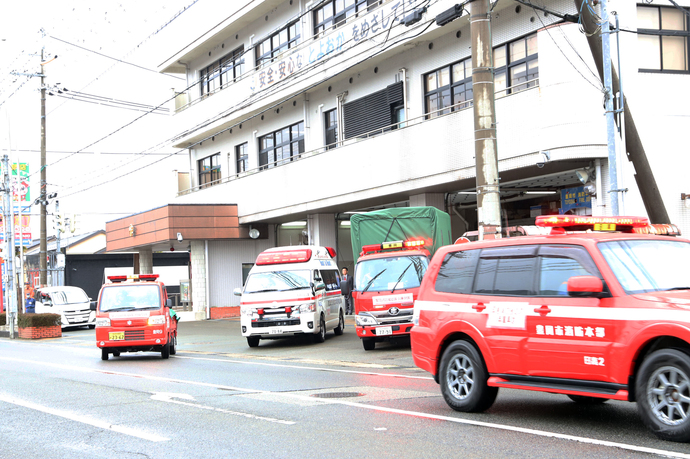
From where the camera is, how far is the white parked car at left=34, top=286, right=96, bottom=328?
34719 millimetres

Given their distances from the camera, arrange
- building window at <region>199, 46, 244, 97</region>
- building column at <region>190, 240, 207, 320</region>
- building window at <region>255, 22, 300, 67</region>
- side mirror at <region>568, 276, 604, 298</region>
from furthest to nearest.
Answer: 1. building column at <region>190, 240, 207, 320</region>
2. building window at <region>199, 46, 244, 97</region>
3. building window at <region>255, 22, 300, 67</region>
4. side mirror at <region>568, 276, 604, 298</region>

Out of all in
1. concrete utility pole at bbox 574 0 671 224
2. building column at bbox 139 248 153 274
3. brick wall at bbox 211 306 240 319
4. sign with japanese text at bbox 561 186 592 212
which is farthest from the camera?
building column at bbox 139 248 153 274

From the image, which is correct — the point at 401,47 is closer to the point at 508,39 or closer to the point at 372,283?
the point at 508,39

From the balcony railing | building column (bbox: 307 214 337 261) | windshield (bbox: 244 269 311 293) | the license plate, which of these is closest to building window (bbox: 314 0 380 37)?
the balcony railing

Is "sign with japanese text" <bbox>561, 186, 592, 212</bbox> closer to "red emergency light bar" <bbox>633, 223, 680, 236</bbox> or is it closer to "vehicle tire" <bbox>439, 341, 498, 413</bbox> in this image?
"red emergency light bar" <bbox>633, 223, 680, 236</bbox>

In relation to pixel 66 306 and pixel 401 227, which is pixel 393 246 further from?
pixel 66 306

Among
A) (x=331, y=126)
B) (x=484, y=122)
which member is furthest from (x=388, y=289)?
(x=331, y=126)

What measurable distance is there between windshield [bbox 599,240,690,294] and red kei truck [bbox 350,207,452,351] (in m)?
9.17

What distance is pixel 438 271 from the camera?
9.19m

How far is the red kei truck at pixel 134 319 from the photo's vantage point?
57.7 ft

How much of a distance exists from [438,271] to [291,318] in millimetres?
10218

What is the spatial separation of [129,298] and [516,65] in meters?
11.9

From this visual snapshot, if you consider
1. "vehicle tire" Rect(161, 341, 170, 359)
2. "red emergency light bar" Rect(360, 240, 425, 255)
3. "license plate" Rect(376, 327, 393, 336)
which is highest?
"red emergency light bar" Rect(360, 240, 425, 255)

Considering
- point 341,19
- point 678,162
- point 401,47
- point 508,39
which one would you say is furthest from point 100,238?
point 678,162
